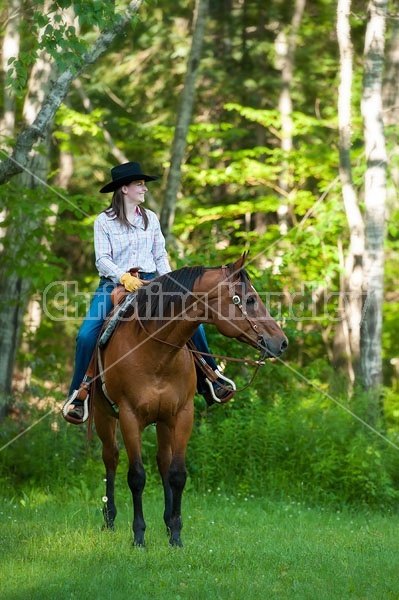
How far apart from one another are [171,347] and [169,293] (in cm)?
45

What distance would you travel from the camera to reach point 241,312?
7.23m

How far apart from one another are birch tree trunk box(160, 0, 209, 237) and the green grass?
22.6ft

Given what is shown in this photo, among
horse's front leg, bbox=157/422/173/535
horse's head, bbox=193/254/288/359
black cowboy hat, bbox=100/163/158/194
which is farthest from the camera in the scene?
black cowboy hat, bbox=100/163/158/194

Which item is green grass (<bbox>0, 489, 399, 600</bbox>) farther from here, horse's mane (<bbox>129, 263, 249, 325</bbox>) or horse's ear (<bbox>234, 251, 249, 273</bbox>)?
horse's ear (<bbox>234, 251, 249, 273</bbox>)

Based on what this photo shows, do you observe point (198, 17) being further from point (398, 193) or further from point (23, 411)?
point (23, 411)

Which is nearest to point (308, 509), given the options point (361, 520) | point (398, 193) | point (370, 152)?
point (361, 520)

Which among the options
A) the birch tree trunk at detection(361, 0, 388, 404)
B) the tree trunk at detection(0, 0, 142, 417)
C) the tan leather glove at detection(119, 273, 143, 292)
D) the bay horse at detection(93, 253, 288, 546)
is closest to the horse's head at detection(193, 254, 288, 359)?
the bay horse at detection(93, 253, 288, 546)

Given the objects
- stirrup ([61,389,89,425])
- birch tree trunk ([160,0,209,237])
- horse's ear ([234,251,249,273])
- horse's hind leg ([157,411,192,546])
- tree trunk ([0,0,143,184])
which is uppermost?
birch tree trunk ([160,0,209,237])

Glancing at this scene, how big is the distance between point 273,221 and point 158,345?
638 inches

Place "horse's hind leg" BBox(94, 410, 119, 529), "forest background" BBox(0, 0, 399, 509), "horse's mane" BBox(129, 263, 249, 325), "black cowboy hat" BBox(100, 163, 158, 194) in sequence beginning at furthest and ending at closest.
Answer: "forest background" BBox(0, 0, 399, 509) < "horse's hind leg" BBox(94, 410, 119, 529) < "black cowboy hat" BBox(100, 163, 158, 194) < "horse's mane" BBox(129, 263, 249, 325)

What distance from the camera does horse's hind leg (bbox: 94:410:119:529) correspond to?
8773 millimetres

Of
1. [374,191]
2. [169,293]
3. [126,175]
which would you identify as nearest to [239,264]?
[169,293]

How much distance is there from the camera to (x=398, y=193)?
15.4 m

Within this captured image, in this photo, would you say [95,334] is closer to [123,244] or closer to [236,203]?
[123,244]
